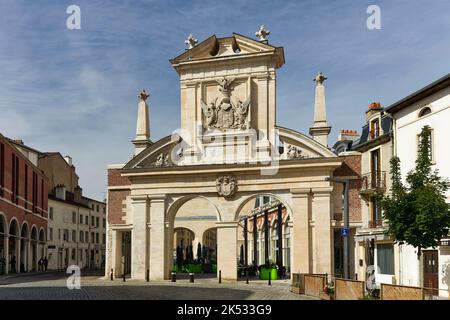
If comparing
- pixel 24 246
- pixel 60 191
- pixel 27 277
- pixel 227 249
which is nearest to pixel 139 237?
pixel 227 249

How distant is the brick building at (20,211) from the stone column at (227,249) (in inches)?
677

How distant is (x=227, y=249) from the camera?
34125 mm

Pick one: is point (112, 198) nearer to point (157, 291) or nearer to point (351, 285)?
point (157, 291)

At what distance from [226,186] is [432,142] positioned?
11915mm

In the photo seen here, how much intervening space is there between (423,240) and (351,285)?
16.5 feet

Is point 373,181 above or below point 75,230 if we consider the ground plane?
above

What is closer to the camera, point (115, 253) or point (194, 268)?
point (115, 253)

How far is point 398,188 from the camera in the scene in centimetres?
2456

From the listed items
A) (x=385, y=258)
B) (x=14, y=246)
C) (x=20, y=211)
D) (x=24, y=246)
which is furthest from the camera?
(x=24, y=246)

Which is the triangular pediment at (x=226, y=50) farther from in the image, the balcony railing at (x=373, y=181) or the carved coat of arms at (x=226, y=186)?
the balcony railing at (x=373, y=181)

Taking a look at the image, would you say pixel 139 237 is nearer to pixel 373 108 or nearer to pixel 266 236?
pixel 266 236

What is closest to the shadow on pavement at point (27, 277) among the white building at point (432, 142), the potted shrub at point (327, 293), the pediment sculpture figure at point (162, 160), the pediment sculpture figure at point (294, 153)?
the pediment sculpture figure at point (162, 160)

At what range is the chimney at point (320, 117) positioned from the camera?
112 feet

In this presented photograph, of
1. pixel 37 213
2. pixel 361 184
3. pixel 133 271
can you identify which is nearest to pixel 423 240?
pixel 361 184
